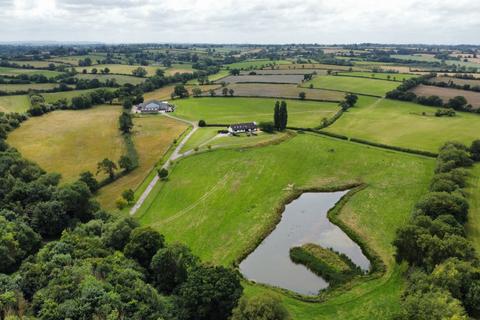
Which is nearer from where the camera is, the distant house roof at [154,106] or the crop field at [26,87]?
the distant house roof at [154,106]

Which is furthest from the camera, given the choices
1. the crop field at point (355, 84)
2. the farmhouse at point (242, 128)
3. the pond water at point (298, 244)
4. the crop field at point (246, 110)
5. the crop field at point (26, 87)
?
the crop field at point (355, 84)

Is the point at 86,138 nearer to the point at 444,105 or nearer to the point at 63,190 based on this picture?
the point at 63,190

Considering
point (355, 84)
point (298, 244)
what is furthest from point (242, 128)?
point (355, 84)

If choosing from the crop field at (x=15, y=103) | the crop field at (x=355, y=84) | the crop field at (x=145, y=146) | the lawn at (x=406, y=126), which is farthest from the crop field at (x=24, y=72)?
the lawn at (x=406, y=126)

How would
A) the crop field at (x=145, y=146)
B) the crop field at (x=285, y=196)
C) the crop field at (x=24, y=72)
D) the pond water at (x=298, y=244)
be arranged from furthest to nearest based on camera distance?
the crop field at (x=24, y=72) < the crop field at (x=145, y=146) < the pond water at (x=298, y=244) < the crop field at (x=285, y=196)

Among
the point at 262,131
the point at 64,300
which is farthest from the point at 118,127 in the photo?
the point at 64,300

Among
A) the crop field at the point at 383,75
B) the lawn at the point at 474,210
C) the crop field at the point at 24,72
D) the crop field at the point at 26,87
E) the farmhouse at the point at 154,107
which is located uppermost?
the crop field at the point at 383,75

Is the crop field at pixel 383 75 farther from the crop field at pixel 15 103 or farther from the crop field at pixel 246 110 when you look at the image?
the crop field at pixel 15 103
